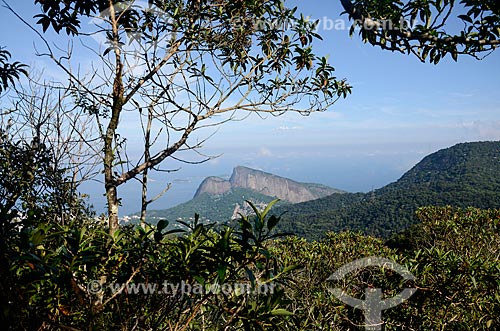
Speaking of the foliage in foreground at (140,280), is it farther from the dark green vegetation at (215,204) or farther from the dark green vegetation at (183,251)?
the dark green vegetation at (215,204)

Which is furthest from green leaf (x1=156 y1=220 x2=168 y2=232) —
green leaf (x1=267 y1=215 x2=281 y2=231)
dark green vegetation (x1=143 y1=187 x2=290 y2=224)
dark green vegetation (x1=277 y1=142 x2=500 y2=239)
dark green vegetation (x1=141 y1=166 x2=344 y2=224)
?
dark green vegetation (x1=141 y1=166 x2=344 y2=224)

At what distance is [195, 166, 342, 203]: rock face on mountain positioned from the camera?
102062 mm

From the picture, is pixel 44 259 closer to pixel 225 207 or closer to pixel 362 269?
pixel 362 269

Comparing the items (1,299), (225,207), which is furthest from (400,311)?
(225,207)

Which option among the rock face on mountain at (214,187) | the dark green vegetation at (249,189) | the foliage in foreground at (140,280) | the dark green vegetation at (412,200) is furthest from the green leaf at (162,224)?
the rock face on mountain at (214,187)

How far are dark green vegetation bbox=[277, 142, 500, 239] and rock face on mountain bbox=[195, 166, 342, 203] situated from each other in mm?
37849

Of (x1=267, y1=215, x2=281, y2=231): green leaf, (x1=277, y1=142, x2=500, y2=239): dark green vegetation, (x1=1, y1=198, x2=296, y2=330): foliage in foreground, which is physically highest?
(x1=267, y1=215, x2=281, y2=231): green leaf

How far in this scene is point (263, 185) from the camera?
105m

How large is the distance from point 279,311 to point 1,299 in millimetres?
921

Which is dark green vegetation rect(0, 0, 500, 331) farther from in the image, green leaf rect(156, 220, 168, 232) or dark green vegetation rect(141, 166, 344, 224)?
dark green vegetation rect(141, 166, 344, 224)

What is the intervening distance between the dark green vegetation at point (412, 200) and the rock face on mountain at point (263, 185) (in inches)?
1490

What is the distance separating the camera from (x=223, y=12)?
2.55 metres

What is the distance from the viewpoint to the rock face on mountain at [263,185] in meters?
102

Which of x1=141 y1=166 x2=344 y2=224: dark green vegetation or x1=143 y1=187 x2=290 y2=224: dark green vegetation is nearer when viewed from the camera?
x1=143 y1=187 x2=290 y2=224: dark green vegetation
